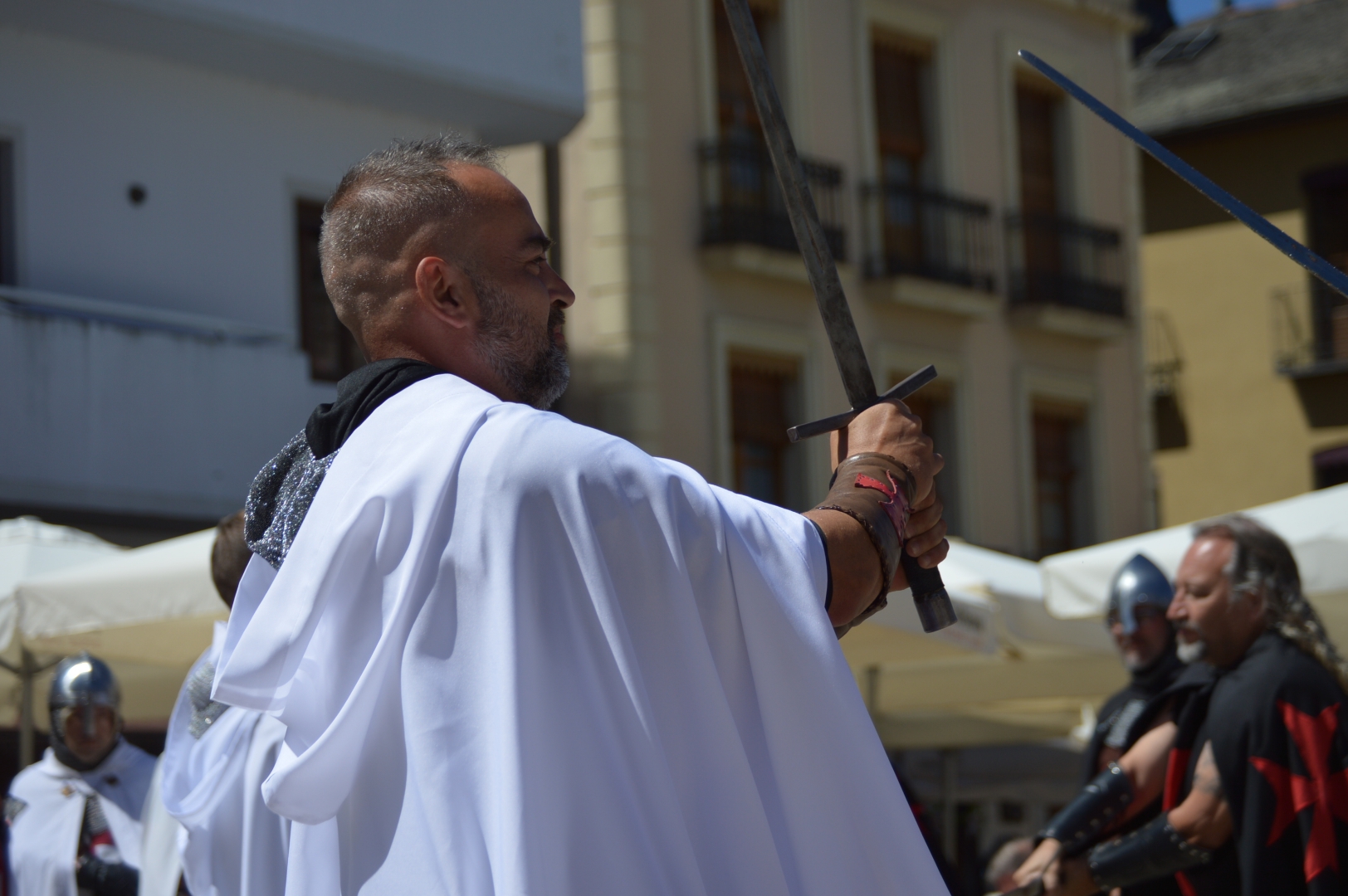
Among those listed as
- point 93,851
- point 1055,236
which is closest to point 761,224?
point 1055,236

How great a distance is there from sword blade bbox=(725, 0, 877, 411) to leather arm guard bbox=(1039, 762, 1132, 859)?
2583 millimetres

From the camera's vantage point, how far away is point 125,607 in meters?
7.24

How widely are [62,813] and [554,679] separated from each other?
5103mm

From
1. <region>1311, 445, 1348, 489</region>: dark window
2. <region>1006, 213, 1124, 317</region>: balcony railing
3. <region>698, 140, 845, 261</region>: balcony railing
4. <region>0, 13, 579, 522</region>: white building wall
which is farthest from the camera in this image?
<region>1311, 445, 1348, 489</region>: dark window

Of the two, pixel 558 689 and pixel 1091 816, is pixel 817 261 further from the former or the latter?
pixel 1091 816

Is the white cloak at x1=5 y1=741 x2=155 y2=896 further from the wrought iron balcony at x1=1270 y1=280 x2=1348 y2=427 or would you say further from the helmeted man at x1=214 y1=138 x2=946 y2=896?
the wrought iron balcony at x1=1270 y1=280 x2=1348 y2=427

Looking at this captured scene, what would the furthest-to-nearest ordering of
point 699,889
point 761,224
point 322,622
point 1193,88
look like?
1. point 1193,88
2. point 761,224
3. point 322,622
4. point 699,889

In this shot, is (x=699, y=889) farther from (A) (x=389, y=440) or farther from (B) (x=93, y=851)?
(B) (x=93, y=851)

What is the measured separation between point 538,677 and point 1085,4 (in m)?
19.4

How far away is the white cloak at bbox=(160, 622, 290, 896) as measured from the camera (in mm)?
3736

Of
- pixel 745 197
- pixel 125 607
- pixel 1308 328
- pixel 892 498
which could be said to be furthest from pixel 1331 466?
pixel 892 498

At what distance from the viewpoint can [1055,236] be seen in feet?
64.1

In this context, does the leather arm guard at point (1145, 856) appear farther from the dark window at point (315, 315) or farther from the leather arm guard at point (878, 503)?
the dark window at point (315, 315)

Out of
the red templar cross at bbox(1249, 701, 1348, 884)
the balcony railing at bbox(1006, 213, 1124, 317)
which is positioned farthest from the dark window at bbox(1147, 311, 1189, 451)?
the red templar cross at bbox(1249, 701, 1348, 884)
